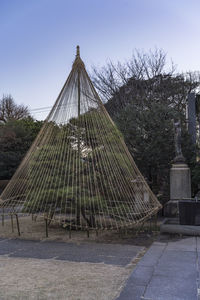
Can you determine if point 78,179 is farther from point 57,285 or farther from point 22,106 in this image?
point 22,106

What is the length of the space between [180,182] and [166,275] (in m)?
5.13

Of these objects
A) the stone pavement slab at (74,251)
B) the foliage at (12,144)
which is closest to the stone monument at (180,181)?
the stone pavement slab at (74,251)

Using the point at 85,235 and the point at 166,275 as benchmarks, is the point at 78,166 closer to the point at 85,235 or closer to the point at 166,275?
the point at 85,235

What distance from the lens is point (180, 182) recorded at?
8.40 meters

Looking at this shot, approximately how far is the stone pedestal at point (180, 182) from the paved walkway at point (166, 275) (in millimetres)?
3536

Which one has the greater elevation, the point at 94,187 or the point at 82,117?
the point at 82,117

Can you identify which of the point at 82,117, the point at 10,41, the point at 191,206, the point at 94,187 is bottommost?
the point at 191,206

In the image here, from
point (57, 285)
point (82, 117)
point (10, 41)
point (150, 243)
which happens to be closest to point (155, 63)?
point (10, 41)

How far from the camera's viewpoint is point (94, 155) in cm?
624

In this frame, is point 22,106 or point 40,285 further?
point 22,106

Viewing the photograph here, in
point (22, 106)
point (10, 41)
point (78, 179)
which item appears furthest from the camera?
point (22, 106)

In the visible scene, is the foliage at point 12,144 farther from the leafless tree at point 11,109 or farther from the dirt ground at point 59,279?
the dirt ground at point 59,279

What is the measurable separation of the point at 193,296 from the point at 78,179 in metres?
3.39

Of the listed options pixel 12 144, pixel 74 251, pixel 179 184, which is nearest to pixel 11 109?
pixel 12 144
